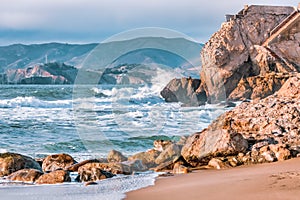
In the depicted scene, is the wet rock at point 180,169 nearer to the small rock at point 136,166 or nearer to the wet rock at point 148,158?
the small rock at point 136,166

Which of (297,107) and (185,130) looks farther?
(185,130)

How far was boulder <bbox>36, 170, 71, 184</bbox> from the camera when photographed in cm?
709

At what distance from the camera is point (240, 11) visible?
3750cm

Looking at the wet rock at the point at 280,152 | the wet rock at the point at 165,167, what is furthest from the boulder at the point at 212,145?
the wet rock at the point at 280,152

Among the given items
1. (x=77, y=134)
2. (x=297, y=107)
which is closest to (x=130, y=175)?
(x=297, y=107)

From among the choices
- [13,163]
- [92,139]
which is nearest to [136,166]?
[13,163]

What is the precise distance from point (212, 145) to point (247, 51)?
102 ft

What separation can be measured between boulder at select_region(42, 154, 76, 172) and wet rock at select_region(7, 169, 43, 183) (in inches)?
48.0

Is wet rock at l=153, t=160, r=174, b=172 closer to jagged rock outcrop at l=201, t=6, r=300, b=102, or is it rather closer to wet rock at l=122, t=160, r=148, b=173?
wet rock at l=122, t=160, r=148, b=173

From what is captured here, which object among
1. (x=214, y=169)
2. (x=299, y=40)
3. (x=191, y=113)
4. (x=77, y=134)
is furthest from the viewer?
(x=299, y=40)

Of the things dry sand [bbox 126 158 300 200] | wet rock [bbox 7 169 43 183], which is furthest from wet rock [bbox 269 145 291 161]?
wet rock [bbox 7 169 43 183]

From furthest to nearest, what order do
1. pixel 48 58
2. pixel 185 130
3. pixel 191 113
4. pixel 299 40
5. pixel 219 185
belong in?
pixel 48 58
pixel 299 40
pixel 191 113
pixel 185 130
pixel 219 185

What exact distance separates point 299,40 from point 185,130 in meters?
25.1

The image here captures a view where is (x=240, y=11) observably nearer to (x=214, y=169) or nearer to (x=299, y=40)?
(x=299, y=40)
